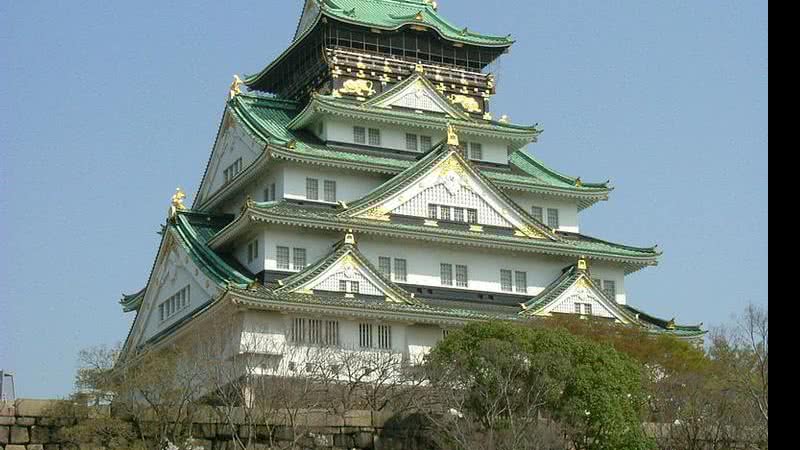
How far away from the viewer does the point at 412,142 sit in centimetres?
4884

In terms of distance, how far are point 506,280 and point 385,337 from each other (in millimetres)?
6786

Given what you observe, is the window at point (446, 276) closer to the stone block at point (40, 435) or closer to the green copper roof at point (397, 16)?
the green copper roof at point (397, 16)

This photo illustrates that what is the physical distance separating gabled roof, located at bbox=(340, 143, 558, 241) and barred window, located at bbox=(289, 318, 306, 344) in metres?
4.88

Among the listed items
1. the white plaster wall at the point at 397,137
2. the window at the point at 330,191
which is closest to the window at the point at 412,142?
the white plaster wall at the point at 397,137

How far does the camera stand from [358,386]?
36750mm

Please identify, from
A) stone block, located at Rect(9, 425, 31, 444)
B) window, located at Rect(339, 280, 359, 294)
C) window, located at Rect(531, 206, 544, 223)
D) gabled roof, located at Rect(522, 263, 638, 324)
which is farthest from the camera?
window, located at Rect(531, 206, 544, 223)

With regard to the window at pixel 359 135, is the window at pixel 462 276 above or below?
below

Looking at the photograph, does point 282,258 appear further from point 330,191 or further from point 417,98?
point 417,98

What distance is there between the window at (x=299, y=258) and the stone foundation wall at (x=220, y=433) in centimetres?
1139

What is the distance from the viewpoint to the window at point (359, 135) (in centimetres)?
4766

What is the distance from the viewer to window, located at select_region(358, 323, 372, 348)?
4103 centimetres

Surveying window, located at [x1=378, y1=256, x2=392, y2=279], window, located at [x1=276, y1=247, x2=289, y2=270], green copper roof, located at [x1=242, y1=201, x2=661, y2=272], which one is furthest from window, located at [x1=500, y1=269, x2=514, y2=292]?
window, located at [x1=276, y1=247, x2=289, y2=270]

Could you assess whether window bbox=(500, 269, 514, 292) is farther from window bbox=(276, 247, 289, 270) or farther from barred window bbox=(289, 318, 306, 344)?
barred window bbox=(289, 318, 306, 344)
